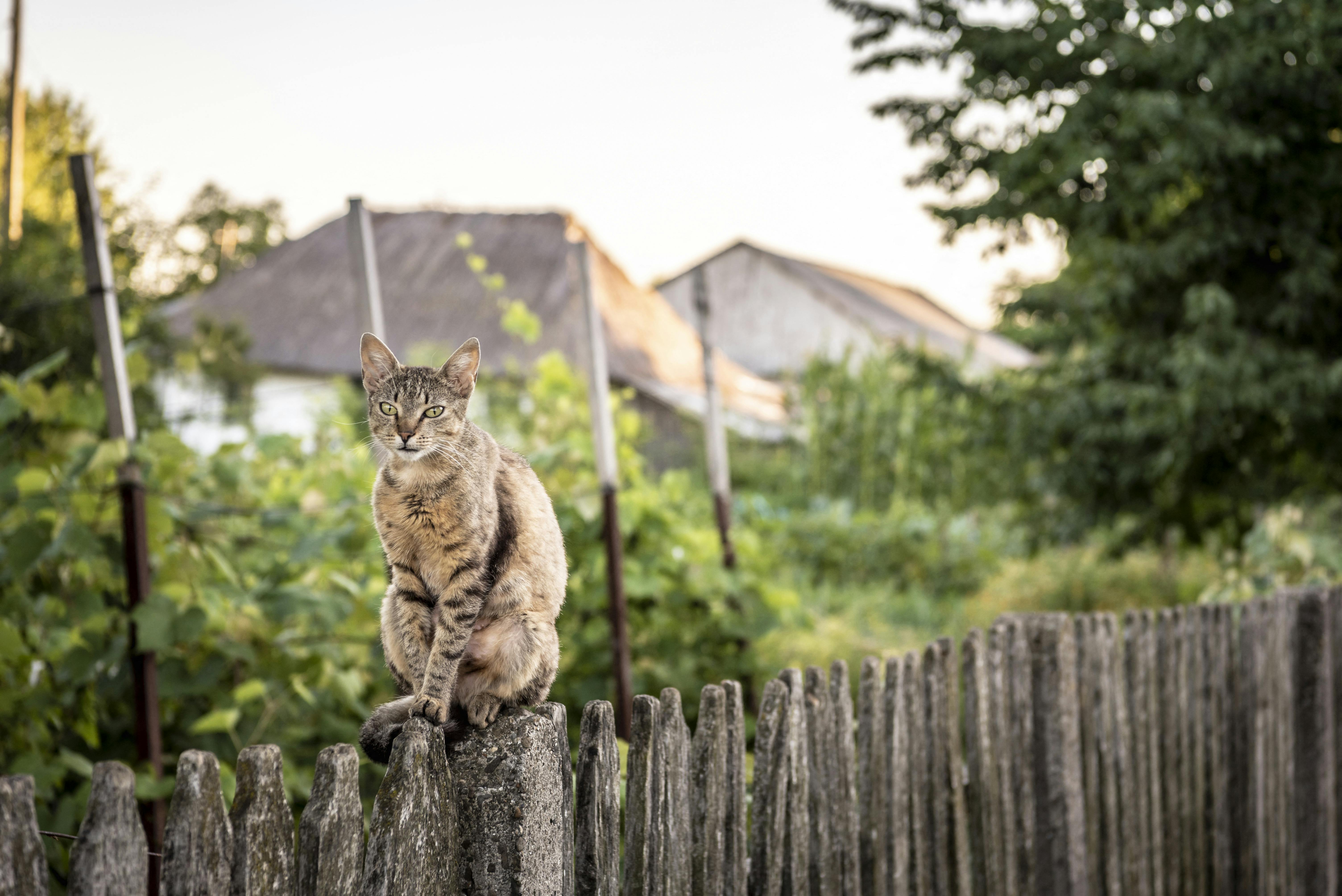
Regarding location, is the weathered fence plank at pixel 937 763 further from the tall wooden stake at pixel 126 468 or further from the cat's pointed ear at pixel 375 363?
the tall wooden stake at pixel 126 468

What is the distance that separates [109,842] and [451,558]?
521 mm

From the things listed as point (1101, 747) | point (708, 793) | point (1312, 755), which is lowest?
point (1312, 755)

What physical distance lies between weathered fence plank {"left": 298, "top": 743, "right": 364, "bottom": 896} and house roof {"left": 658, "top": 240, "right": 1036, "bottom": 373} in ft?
65.9

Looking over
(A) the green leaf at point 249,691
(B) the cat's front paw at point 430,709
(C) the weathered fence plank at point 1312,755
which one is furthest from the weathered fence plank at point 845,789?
(C) the weathered fence plank at point 1312,755

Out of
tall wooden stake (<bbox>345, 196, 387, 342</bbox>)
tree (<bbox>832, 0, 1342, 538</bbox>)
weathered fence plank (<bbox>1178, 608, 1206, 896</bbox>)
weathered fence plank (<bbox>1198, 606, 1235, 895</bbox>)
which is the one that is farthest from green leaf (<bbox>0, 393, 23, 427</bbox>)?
tree (<bbox>832, 0, 1342, 538</bbox>)

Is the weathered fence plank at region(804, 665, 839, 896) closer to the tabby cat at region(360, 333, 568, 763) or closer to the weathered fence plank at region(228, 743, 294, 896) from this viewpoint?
the tabby cat at region(360, 333, 568, 763)

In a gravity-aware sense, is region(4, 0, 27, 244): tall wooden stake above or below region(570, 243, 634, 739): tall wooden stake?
above

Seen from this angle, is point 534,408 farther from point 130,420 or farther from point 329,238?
point 329,238

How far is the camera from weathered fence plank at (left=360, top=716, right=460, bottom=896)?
132 cm

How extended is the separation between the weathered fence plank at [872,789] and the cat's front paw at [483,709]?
1.08 m

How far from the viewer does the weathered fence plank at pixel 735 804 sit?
1935 mm

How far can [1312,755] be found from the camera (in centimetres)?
404

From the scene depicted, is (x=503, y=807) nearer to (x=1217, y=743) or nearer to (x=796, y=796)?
(x=796, y=796)

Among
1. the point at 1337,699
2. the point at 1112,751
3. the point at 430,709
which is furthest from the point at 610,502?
the point at 1337,699
